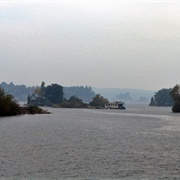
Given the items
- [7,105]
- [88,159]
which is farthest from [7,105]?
[88,159]

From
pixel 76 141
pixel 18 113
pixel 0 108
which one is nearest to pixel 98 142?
pixel 76 141

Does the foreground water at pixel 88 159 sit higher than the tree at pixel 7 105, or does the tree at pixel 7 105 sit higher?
the tree at pixel 7 105

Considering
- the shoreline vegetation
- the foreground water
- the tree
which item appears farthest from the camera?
the shoreline vegetation

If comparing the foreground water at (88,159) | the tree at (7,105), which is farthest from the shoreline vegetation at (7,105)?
the foreground water at (88,159)

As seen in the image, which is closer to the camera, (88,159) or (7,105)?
(88,159)

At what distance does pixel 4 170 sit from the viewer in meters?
45.6

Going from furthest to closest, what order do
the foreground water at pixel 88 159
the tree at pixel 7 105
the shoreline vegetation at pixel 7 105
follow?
the shoreline vegetation at pixel 7 105, the tree at pixel 7 105, the foreground water at pixel 88 159

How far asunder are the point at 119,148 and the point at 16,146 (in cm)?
1561

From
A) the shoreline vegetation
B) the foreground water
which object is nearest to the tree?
the shoreline vegetation

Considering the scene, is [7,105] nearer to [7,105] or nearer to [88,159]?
[7,105]

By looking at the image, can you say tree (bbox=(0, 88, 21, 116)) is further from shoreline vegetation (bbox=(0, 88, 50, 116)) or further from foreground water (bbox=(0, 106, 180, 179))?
foreground water (bbox=(0, 106, 180, 179))

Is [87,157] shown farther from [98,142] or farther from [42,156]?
[98,142]

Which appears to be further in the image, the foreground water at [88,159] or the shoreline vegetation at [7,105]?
the shoreline vegetation at [7,105]

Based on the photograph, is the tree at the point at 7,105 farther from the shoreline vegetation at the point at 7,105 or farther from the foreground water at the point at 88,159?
the foreground water at the point at 88,159
